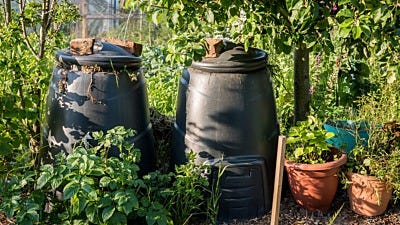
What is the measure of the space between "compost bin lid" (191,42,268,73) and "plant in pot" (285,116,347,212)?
16.3 inches

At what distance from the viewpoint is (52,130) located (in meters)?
2.48

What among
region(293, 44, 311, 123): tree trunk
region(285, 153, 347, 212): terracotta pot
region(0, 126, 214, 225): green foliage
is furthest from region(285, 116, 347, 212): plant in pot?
region(0, 126, 214, 225): green foliage

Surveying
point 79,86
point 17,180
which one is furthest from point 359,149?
point 17,180

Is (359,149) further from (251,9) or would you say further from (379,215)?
(251,9)

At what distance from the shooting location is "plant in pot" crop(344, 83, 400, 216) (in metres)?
2.50

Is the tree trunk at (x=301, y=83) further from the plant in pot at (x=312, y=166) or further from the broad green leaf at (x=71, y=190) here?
the broad green leaf at (x=71, y=190)

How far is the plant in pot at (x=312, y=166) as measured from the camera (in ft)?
8.21

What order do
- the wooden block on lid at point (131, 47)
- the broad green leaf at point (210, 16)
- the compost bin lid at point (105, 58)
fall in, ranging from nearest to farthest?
1. the broad green leaf at point (210, 16)
2. the compost bin lid at point (105, 58)
3. the wooden block on lid at point (131, 47)

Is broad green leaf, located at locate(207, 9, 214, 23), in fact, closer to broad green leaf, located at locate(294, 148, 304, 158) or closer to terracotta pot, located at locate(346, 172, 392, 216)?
broad green leaf, located at locate(294, 148, 304, 158)

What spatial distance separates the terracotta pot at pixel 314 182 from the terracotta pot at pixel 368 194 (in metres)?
0.10

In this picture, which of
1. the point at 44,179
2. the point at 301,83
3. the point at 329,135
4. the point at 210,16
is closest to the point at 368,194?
the point at 329,135

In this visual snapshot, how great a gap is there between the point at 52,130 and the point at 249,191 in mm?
1037

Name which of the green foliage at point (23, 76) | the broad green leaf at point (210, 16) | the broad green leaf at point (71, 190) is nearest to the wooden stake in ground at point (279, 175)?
the broad green leaf at point (210, 16)

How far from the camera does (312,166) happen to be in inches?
98.2
